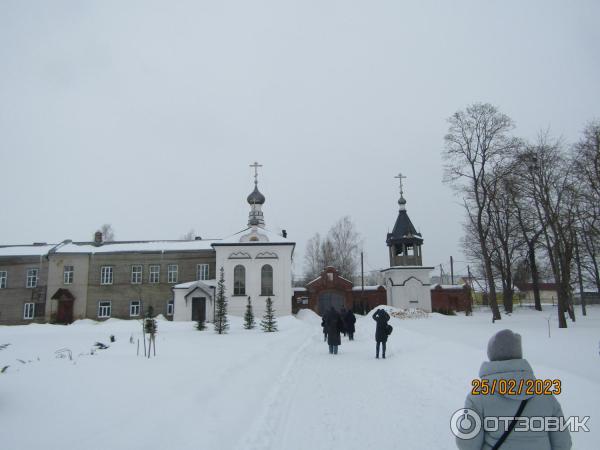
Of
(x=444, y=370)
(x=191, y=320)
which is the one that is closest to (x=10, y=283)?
(x=191, y=320)

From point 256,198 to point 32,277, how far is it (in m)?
21.1

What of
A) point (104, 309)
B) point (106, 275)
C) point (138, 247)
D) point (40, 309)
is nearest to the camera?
point (40, 309)

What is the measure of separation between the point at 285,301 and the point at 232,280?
15.2ft

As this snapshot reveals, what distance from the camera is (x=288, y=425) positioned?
21.6ft

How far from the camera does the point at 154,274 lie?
3891cm

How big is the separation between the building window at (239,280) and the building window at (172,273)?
6.01 m

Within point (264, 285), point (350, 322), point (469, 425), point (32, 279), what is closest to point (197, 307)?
point (264, 285)

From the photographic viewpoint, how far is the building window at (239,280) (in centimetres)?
3591

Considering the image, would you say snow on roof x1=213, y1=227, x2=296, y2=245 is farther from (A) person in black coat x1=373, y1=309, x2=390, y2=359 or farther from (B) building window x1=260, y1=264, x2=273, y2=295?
(A) person in black coat x1=373, y1=309, x2=390, y2=359

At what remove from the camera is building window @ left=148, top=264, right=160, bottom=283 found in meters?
38.8

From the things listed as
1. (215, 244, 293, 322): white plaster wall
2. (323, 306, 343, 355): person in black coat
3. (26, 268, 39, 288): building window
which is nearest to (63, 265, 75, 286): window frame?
(26, 268, 39, 288): building window

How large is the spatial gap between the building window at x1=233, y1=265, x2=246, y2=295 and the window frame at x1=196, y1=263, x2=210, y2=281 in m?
3.49

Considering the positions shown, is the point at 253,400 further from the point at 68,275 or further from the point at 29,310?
the point at 29,310

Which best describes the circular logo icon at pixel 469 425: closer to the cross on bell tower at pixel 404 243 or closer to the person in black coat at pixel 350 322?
the person in black coat at pixel 350 322
